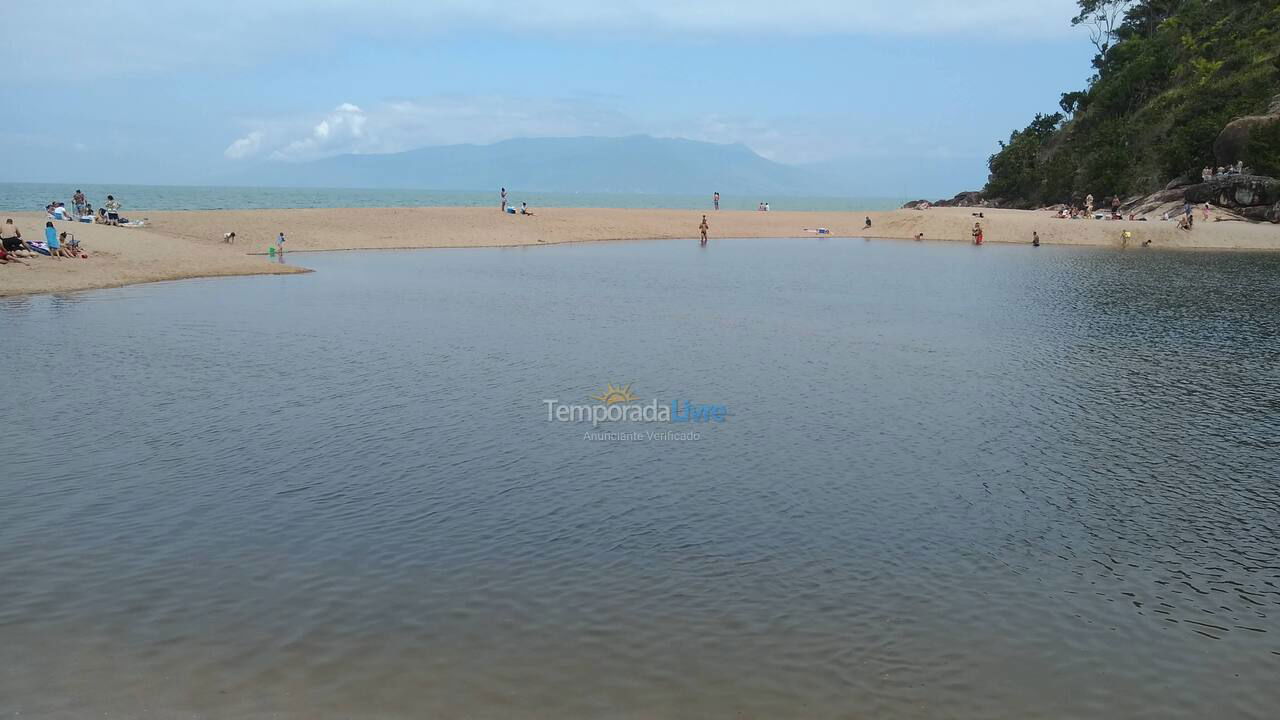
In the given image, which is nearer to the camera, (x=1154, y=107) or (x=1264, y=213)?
(x=1264, y=213)

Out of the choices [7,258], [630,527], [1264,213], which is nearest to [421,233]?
[7,258]

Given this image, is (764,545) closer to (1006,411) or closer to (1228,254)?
(1006,411)

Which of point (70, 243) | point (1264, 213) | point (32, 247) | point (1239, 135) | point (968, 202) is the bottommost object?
point (32, 247)

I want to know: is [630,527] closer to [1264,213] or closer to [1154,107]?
[1264,213]

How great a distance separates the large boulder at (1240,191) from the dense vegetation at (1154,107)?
176 cm

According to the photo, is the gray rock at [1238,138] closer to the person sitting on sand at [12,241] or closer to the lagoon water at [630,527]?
the lagoon water at [630,527]

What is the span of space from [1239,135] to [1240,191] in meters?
5.62

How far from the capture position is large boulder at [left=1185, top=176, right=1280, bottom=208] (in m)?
73.8

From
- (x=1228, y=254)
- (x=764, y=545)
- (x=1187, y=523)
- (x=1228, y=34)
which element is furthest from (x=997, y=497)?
(x=1228, y=34)

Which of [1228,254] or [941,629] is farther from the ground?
[1228,254]

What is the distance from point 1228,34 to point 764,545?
11293cm

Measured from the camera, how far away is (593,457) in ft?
57.7

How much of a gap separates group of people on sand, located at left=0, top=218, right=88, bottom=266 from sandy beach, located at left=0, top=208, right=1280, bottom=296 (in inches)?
31.3

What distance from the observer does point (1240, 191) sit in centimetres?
7488
